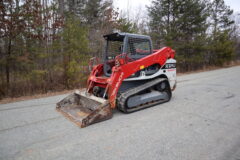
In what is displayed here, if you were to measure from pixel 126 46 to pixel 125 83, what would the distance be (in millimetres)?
1047

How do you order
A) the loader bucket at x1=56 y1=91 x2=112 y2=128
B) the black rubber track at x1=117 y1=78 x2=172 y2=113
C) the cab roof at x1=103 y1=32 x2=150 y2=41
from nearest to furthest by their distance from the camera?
the loader bucket at x1=56 y1=91 x2=112 y2=128 → the black rubber track at x1=117 y1=78 x2=172 y2=113 → the cab roof at x1=103 y1=32 x2=150 y2=41

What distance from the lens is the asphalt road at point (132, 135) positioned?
2.16 metres

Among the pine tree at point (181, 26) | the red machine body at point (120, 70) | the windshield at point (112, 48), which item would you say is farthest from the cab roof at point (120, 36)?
the pine tree at point (181, 26)

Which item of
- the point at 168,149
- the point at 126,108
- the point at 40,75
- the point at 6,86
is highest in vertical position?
the point at 40,75

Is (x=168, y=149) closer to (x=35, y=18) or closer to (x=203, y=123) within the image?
(x=203, y=123)

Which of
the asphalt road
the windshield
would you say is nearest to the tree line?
the asphalt road

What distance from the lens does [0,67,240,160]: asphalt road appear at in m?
2.16

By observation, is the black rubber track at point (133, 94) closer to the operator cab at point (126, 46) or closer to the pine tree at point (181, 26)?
the operator cab at point (126, 46)

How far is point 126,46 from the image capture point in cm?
381

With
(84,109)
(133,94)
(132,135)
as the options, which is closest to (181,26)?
(133,94)

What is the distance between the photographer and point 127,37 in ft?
12.6

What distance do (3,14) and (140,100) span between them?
19.8 feet

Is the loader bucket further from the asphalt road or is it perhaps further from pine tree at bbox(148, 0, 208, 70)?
pine tree at bbox(148, 0, 208, 70)

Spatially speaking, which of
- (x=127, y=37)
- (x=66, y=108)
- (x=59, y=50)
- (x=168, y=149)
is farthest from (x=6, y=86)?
(x=168, y=149)
